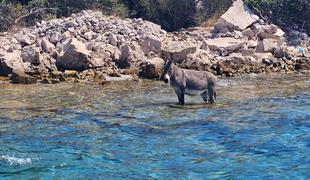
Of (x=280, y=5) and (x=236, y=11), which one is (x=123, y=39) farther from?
(x=280, y=5)

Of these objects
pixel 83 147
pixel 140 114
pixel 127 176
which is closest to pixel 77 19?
pixel 140 114

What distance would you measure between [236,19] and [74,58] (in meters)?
10.5

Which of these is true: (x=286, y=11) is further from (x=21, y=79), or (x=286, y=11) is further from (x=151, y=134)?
(x=151, y=134)

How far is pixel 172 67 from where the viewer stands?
59.5ft

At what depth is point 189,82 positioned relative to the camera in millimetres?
18141

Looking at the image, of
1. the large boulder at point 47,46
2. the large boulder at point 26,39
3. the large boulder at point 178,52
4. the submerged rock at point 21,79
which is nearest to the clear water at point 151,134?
the submerged rock at point 21,79

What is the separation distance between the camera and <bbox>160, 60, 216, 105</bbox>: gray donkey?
1802 centimetres

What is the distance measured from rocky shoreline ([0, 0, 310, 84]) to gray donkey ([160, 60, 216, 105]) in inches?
202

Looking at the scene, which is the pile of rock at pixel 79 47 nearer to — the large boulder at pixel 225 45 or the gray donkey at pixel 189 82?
the large boulder at pixel 225 45

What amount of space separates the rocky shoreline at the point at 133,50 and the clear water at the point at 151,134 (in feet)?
9.85

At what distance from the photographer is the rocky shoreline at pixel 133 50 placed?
24.0m

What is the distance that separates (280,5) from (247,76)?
38.9 ft

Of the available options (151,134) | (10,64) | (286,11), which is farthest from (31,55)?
(286,11)

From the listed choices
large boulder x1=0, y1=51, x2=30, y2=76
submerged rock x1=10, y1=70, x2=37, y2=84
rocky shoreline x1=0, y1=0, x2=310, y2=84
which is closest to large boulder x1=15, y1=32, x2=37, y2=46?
rocky shoreline x1=0, y1=0, x2=310, y2=84
